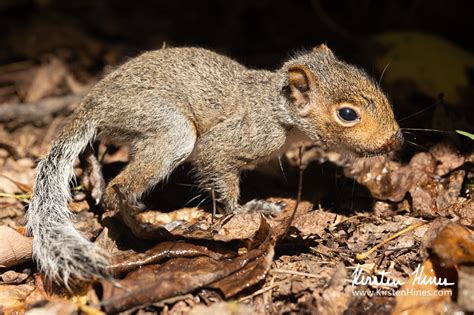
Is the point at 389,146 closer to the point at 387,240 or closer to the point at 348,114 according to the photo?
the point at 348,114

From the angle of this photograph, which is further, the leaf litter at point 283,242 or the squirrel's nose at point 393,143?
the squirrel's nose at point 393,143

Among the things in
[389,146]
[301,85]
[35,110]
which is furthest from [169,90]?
[35,110]

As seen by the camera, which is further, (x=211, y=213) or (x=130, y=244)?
(x=211, y=213)

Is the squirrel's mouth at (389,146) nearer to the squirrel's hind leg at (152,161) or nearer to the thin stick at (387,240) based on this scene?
the thin stick at (387,240)

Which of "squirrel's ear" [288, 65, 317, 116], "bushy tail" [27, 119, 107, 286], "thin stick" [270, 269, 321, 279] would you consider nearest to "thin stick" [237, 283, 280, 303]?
"thin stick" [270, 269, 321, 279]

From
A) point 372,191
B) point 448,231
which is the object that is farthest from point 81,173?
point 448,231

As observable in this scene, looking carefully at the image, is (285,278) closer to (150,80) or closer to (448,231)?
(448,231)

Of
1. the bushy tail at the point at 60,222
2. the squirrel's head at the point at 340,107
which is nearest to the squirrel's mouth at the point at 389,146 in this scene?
Answer: the squirrel's head at the point at 340,107

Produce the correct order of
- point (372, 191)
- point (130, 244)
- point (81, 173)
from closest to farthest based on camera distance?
point (130, 244) < point (372, 191) < point (81, 173)
